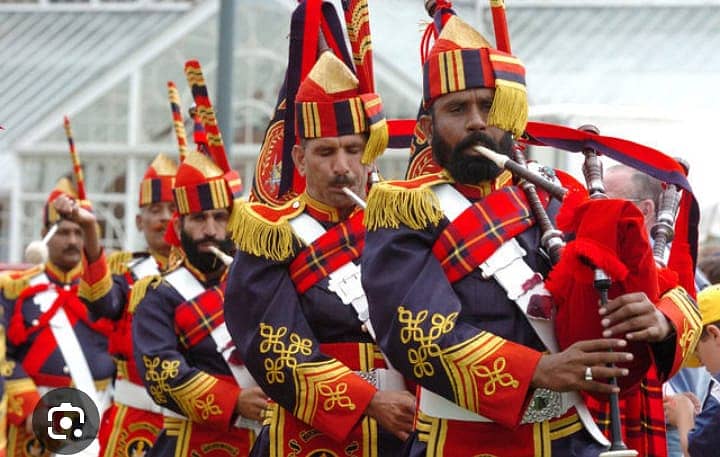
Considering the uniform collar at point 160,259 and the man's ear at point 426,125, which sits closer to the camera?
the man's ear at point 426,125

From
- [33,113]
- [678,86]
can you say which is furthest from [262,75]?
[678,86]

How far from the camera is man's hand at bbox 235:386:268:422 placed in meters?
7.05

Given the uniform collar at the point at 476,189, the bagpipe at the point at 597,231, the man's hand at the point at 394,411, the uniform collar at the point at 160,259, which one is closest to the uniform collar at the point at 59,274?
the uniform collar at the point at 160,259

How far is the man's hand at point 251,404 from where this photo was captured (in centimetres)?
705

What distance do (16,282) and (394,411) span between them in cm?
578

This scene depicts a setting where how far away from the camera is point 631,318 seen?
177 inches

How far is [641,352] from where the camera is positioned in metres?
4.77

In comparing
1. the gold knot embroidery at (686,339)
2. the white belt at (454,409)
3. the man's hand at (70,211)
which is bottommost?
the white belt at (454,409)

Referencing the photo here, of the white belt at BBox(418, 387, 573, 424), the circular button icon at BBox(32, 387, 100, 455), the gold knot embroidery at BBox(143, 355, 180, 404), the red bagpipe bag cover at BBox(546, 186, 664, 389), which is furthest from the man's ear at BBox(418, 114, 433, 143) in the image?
the circular button icon at BBox(32, 387, 100, 455)

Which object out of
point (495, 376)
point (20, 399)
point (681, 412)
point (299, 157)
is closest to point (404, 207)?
point (495, 376)

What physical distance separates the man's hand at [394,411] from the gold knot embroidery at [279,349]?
310 mm

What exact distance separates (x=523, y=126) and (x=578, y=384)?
0.94 metres

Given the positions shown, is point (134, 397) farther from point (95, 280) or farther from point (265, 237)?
point (265, 237)

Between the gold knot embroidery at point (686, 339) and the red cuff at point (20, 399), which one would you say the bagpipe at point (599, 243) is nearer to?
the gold knot embroidery at point (686, 339)
